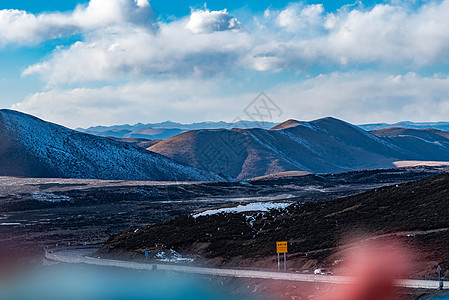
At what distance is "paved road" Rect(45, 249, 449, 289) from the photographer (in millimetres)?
43906

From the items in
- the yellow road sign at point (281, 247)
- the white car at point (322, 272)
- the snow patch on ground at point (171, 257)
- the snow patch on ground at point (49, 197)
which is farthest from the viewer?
the snow patch on ground at point (49, 197)

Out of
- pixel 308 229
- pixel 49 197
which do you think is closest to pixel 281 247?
pixel 308 229

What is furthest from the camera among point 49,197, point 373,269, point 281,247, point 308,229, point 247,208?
point 49,197

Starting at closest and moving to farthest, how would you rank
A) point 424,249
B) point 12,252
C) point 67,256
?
point 424,249, point 67,256, point 12,252

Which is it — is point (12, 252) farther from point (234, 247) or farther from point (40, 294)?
point (234, 247)

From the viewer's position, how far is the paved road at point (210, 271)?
43906 mm

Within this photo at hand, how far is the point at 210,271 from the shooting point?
188ft

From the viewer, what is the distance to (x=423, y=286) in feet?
140

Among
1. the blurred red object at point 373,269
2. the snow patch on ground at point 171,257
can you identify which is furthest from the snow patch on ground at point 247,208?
the blurred red object at point 373,269

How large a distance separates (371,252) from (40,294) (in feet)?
111

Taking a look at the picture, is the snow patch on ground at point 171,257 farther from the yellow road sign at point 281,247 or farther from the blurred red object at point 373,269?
the blurred red object at point 373,269

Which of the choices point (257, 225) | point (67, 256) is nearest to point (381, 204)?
point (257, 225)

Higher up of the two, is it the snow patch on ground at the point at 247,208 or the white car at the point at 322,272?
the snow patch on ground at the point at 247,208

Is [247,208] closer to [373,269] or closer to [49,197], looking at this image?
[373,269]
